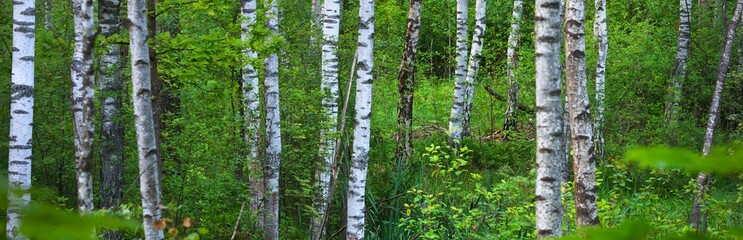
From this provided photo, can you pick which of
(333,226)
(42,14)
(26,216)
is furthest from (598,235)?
(42,14)

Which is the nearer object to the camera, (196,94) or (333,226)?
(196,94)

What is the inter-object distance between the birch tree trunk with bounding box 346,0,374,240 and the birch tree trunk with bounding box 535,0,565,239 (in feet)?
8.59

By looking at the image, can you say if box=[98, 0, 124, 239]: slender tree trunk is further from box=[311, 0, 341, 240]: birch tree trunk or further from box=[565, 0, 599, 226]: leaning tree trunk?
box=[565, 0, 599, 226]: leaning tree trunk

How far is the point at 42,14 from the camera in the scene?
12.4 meters

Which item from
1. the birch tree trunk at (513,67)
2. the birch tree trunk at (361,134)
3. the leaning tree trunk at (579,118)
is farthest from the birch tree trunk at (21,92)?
the birch tree trunk at (513,67)

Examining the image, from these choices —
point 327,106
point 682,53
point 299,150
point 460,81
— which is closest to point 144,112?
point 299,150

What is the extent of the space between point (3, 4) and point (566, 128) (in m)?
8.33

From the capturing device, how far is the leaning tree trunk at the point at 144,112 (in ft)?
16.4

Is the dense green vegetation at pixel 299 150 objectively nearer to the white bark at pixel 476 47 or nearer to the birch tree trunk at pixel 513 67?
the birch tree trunk at pixel 513 67

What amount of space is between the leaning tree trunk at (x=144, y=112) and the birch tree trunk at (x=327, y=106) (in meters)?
3.65

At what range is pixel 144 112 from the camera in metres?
5.14

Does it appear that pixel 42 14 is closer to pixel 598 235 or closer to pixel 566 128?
pixel 566 128

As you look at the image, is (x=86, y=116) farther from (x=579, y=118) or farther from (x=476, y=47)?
(x=476, y=47)

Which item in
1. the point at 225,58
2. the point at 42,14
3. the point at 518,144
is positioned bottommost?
the point at 518,144
